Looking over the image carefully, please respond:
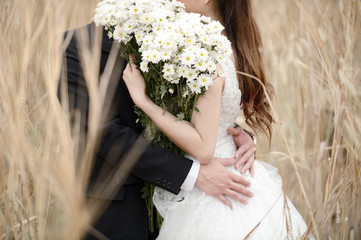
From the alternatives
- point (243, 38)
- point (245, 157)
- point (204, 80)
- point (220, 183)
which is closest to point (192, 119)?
point (204, 80)

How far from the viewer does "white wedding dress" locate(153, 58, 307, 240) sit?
1.77 meters

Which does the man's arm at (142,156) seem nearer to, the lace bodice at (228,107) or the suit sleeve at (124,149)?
the suit sleeve at (124,149)

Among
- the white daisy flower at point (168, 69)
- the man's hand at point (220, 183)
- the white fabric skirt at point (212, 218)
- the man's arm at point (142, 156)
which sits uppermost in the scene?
the white daisy flower at point (168, 69)

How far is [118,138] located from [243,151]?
28.0 inches

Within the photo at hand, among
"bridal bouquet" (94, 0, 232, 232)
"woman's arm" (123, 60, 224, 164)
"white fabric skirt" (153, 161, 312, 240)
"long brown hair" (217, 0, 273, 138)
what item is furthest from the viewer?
"long brown hair" (217, 0, 273, 138)

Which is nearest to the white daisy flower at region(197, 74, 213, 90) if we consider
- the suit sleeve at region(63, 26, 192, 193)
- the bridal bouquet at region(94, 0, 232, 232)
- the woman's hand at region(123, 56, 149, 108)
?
the bridal bouquet at region(94, 0, 232, 232)

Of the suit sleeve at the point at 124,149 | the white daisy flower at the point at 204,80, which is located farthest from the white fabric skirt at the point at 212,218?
the white daisy flower at the point at 204,80

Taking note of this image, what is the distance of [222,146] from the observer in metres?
2.03

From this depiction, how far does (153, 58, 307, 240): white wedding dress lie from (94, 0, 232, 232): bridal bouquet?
10.5 inches

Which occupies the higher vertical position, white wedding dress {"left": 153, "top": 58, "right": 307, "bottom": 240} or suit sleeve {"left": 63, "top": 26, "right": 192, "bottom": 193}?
suit sleeve {"left": 63, "top": 26, "right": 192, "bottom": 193}

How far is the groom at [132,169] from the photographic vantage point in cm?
174

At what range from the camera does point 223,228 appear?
177 centimetres

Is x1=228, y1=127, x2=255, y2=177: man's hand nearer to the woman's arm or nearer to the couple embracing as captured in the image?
the couple embracing

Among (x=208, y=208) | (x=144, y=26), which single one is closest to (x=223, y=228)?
(x=208, y=208)
